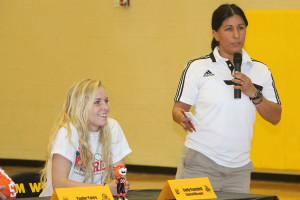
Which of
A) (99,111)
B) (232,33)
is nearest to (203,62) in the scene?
(232,33)

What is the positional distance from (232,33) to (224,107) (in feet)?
1.60

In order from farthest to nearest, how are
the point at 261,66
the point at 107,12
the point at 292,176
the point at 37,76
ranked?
1. the point at 37,76
2. the point at 107,12
3. the point at 292,176
4. the point at 261,66

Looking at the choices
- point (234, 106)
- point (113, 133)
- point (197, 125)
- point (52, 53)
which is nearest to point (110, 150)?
point (113, 133)

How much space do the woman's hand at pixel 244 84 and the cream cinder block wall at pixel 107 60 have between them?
13.2 feet

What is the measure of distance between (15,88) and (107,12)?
1985mm

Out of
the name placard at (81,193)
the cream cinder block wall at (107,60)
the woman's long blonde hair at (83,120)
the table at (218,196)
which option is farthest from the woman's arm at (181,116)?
the cream cinder block wall at (107,60)

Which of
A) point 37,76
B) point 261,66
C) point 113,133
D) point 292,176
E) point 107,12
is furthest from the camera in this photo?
point 37,76

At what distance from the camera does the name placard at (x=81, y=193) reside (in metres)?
2.25

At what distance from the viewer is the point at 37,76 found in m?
8.46

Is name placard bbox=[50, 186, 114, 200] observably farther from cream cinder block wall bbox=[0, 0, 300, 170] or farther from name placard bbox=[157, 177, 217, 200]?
cream cinder block wall bbox=[0, 0, 300, 170]

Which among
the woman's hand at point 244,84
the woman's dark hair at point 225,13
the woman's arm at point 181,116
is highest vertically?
the woman's dark hair at point 225,13

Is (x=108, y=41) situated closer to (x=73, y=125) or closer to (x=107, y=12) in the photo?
(x=107, y=12)

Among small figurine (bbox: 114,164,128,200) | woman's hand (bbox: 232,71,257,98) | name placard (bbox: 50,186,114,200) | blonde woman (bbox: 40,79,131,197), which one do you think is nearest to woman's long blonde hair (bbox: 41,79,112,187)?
blonde woman (bbox: 40,79,131,197)

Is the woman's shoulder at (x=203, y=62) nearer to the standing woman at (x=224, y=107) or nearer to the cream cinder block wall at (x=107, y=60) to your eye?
the standing woman at (x=224, y=107)
